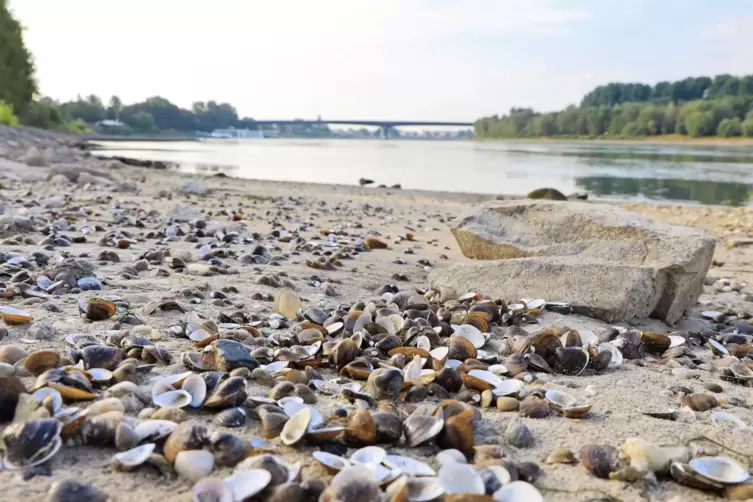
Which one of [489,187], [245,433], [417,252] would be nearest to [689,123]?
[489,187]

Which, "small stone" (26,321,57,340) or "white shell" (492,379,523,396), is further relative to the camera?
"small stone" (26,321,57,340)

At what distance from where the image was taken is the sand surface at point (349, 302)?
1553 mm

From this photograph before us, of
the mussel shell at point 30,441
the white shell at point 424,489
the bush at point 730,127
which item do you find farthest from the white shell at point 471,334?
the bush at point 730,127

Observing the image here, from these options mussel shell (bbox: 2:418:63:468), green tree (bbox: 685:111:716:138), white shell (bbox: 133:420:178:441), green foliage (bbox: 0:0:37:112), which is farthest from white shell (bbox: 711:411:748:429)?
green tree (bbox: 685:111:716:138)

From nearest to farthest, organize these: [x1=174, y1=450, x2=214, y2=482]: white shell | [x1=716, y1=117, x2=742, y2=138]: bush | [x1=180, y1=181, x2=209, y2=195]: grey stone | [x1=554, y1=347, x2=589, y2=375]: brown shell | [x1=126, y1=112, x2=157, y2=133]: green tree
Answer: [x1=174, y1=450, x2=214, y2=482]: white shell < [x1=554, y1=347, x2=589, y2=375]: brown shell < [x1=180, y1=181, x2=209, y2=195]: grey stone < [x1=716, y1=117, x2=742, y2=138]: bush < [x1=126, y1=112, x2=157, y2=133]: green tree

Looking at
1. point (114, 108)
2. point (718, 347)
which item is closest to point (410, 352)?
point (718, 347)

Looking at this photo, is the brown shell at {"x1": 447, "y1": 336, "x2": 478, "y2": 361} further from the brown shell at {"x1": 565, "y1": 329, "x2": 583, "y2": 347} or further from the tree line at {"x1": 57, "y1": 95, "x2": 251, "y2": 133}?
the tree line at {"x1": 57, "y1": 95, "x2": 251, "y2": 133}

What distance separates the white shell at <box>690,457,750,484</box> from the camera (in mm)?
1605

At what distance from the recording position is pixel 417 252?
21.5 feet

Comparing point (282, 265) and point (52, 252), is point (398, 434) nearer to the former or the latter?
point (282, 265)

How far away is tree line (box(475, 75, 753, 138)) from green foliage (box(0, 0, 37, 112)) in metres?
71.7

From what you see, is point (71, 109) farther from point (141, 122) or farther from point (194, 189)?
point (194, 189)

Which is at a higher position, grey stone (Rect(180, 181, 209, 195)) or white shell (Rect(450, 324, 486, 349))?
white shell (Rect(450, 324, 486, 349))

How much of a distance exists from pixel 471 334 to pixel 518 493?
152cm
